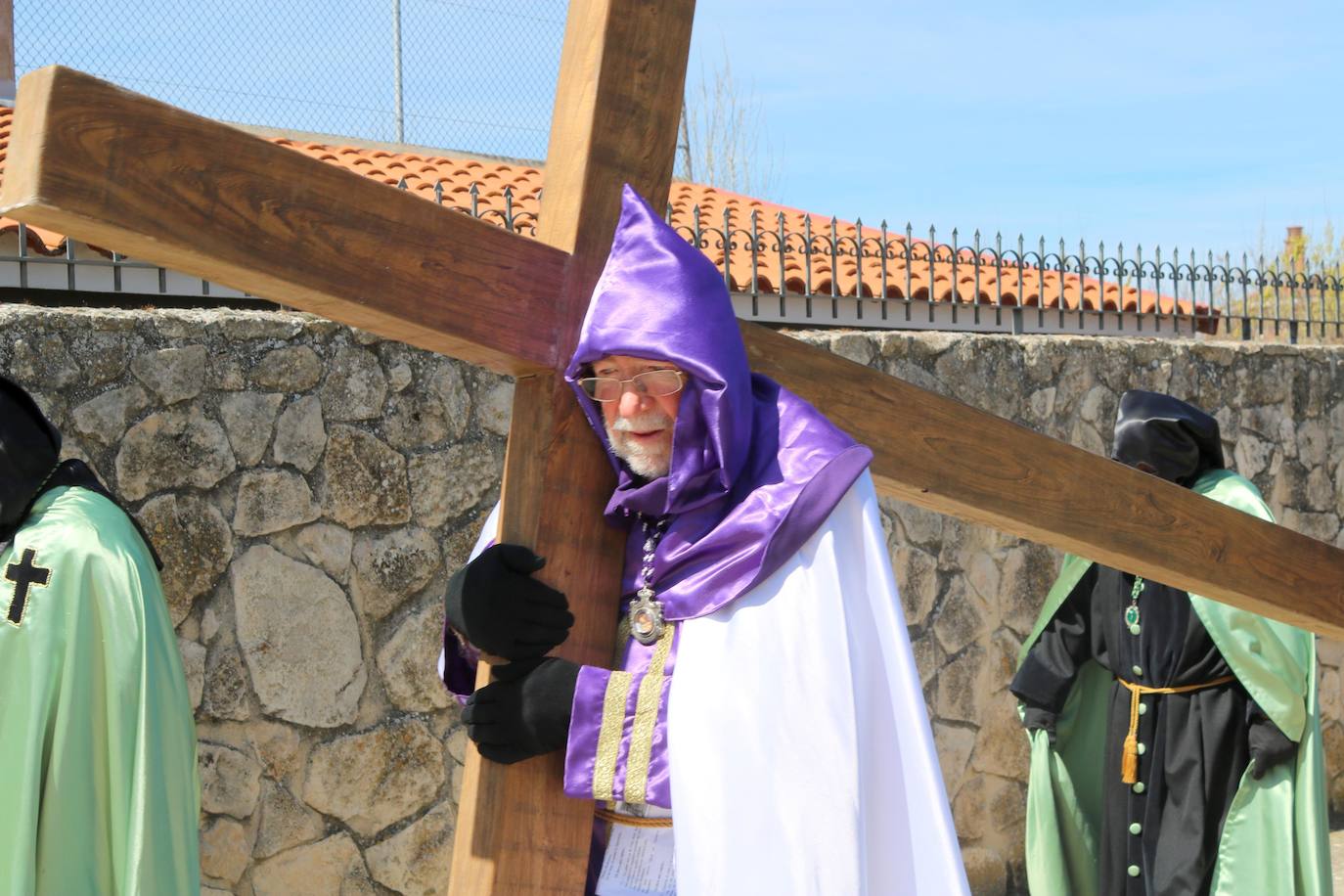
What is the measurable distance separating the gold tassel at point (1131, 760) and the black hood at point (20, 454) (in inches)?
130

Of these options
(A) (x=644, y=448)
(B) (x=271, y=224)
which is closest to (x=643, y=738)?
(A) (x=644, y=448)

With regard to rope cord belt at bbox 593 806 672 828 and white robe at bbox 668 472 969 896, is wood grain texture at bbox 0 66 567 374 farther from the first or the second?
rope cord belt at bbox 593 806 672 828

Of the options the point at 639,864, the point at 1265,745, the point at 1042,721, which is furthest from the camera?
the point at 1042,721

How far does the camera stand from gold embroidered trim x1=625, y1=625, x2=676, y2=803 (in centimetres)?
217

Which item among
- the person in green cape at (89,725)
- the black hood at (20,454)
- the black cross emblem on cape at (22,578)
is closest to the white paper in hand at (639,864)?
the person in green cape at (89,725)

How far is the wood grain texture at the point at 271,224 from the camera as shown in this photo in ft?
5.38

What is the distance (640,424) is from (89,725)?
5.30ft

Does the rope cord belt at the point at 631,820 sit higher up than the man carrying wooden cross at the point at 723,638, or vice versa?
the man carrying wooden cross at the point at 723,638

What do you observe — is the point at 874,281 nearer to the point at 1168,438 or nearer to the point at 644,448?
the point at 1168,438

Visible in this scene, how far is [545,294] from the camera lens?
2.16 metres

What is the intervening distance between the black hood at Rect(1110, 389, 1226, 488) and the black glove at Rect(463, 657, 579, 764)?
3.16m

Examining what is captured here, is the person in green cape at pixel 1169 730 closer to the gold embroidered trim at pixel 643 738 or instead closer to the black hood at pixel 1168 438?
the black hood at pixel 1168 438

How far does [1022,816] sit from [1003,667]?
2.06 feet

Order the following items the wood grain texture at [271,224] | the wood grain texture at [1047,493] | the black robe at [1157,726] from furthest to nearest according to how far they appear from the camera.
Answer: the black robe at [1157,726] < the wood grain texture at [1047,493] < the wood grain texture at [271,224]
